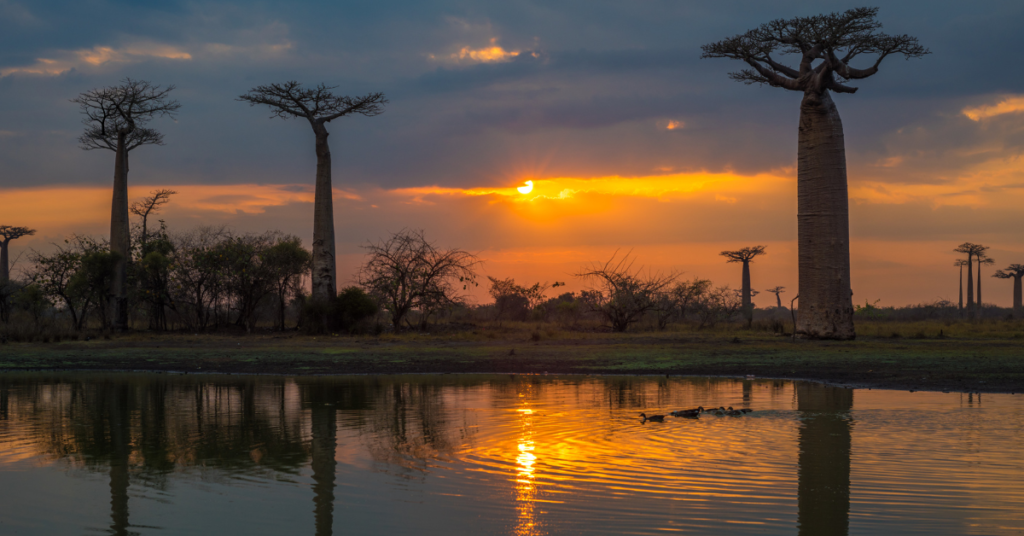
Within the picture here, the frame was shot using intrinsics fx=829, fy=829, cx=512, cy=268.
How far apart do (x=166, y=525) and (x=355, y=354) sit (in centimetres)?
1642

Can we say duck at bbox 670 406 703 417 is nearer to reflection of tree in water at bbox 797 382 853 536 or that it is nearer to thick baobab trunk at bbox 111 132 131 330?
reflection of tree in water at bbox 797 382 853 536

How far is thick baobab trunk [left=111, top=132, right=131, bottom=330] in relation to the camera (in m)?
32.5

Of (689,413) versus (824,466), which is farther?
(689,413)

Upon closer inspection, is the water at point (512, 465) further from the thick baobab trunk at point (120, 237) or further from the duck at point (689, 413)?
the thick baobab trunk at point (120, 237)

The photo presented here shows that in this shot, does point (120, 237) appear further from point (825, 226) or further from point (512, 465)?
point (512, 465)

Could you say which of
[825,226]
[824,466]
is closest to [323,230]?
[825,226]

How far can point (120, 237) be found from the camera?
109 ft

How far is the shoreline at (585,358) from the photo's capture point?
15.8 meters

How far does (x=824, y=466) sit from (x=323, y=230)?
26598 millimetres

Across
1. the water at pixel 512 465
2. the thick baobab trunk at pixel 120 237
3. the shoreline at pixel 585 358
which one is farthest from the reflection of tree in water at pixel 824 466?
the thick baobab trunk at pixel 120 237

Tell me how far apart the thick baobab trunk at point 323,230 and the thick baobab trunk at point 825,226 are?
17.0 meters

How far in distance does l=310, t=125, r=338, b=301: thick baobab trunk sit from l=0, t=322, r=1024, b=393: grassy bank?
3.99 m

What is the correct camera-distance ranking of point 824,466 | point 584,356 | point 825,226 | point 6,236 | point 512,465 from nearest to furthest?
point 824,466
point 512,465
point 584,356
point 825,226
point 6,236

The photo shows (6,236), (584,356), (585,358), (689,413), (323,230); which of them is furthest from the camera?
(6,236)
